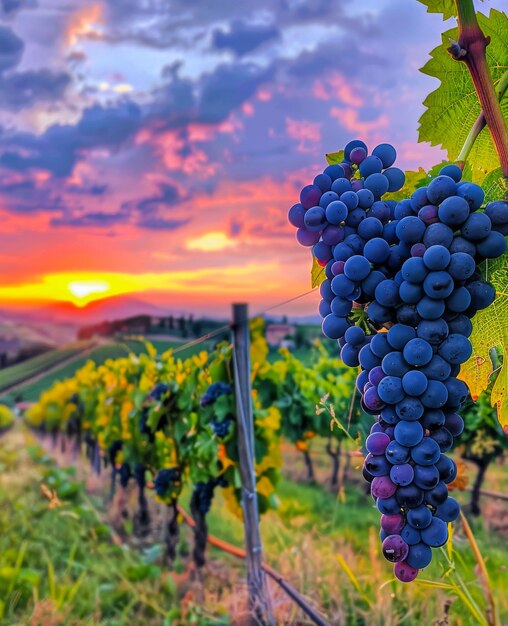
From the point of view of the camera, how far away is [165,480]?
4.81m

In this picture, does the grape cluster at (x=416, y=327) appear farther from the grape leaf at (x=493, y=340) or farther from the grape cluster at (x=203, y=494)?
the grape cluster at (x=203, y=494)

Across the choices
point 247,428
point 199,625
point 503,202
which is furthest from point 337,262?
point 199,625

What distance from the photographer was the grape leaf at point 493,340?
119cm

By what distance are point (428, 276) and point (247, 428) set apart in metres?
2.80

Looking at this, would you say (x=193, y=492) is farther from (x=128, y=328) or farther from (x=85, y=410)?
(x=128, y=328)

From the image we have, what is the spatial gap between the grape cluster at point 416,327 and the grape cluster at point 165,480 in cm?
388

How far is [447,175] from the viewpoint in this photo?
109 centimetres

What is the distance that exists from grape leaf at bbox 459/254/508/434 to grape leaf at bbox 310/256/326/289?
1.00ft

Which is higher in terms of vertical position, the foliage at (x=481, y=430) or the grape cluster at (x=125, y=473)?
the foliage at (x=481, y=430)

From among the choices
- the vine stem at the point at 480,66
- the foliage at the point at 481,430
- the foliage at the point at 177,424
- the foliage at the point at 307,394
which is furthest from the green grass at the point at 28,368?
the vine stem at the point at 480,66

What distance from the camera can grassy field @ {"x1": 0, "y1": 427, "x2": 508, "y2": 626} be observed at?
348 cm

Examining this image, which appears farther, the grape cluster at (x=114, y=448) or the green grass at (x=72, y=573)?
the grape cluster at (x=114, y=448)

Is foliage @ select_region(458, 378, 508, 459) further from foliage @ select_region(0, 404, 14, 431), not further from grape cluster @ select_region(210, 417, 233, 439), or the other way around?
foliage @ select_region(0, 404, 14, 431)

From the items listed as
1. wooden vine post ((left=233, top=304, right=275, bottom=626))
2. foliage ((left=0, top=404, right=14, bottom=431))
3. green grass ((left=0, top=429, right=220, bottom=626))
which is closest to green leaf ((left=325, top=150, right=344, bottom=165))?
wooden vine post ((left=233, top=304, right=275, bottom=626))
